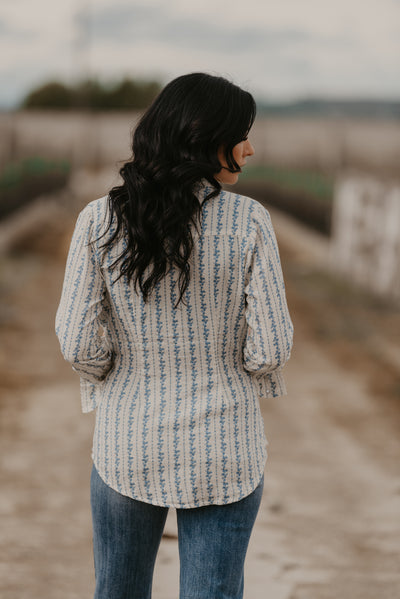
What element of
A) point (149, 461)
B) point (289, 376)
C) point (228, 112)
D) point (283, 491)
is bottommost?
point (289, 376)

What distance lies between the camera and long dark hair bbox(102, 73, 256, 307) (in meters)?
1.43


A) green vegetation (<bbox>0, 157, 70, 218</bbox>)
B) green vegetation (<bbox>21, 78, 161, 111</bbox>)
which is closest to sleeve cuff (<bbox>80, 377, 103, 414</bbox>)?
green vegetation (<bbox>0, 157, 70, 218</bbox>)

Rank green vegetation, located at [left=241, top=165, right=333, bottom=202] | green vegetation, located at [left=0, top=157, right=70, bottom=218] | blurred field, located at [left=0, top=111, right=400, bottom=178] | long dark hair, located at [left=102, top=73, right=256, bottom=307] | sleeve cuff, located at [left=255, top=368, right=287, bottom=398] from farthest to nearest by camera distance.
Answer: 1. blurred field, located at [left=0, top=111, right=400, bottom=178]
2. green vegetation, located at [left=241, top=165, right=333, bottom=202]
3. green vegetation, located at [left=0, top=157, right=70, bottom=218]
4. sleeve cuff, located at [left=255, top=368, right=287, bottom=398]
5. long dark hair, located at [left=102, top=73, right=256, bottom=307]

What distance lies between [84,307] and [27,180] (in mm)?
14310

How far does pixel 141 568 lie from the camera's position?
63.4 inches

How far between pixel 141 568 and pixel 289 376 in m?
4.56

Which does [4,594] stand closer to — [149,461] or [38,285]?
[149,461]

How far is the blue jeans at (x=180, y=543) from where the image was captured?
153 cm

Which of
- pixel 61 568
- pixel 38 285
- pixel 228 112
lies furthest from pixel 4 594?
pixel 38 285

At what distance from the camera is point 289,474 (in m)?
4.13

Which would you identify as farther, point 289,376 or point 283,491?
point 289,376

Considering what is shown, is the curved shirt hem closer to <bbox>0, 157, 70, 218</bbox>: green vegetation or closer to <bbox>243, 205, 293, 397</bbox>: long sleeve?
<bbox>243, 205, 293, 397</bbox>: long sleeve

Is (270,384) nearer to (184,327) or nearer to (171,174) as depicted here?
(184,327)

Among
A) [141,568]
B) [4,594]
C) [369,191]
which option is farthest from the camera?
[369,191]
